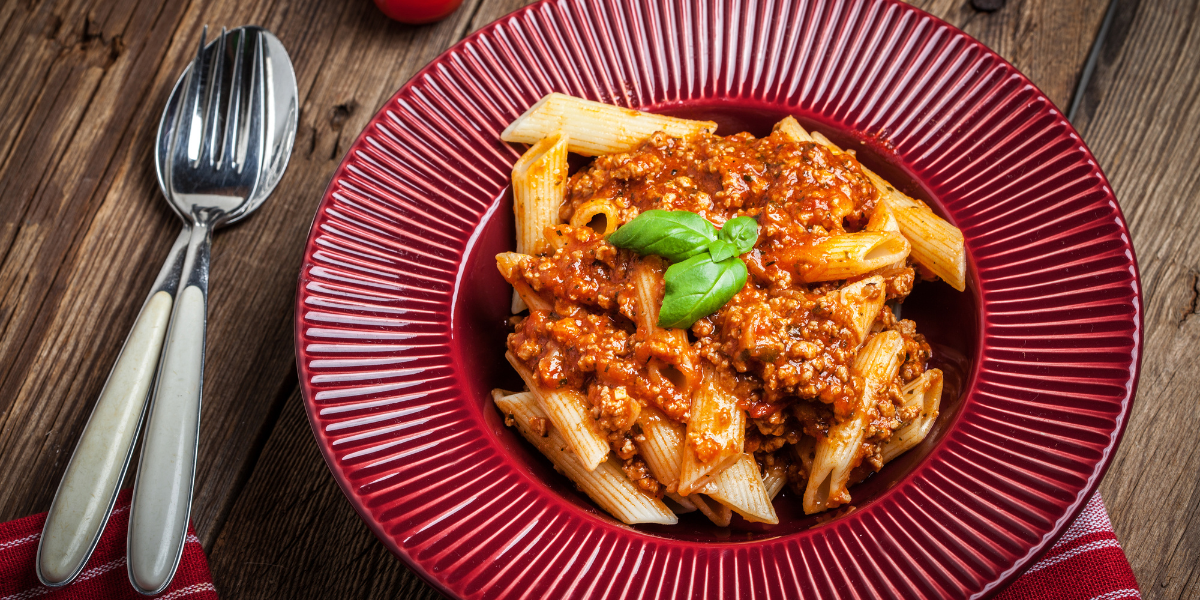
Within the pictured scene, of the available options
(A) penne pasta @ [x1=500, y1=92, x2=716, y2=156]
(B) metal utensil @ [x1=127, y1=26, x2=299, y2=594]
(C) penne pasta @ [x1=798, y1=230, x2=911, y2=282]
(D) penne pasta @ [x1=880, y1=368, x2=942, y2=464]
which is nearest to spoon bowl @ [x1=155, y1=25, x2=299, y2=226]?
(B) metal utensil @ [x1=127, y1=26, x2=299, y2=594]

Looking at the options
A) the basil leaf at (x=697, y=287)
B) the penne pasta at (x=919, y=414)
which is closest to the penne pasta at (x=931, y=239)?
the penne pasta at (x=919, y=414)

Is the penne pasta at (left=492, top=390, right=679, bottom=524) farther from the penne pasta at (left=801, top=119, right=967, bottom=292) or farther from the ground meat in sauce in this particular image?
the penne pasta at (left=801, top=119, right=967, bottom=292)

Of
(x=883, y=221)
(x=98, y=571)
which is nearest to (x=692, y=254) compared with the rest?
(x=883, y=221)

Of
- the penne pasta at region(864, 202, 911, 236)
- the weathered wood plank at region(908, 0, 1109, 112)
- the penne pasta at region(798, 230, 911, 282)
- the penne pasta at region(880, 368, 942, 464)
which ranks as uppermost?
the weathered wood plank at region(908, 0, 1109, 112)

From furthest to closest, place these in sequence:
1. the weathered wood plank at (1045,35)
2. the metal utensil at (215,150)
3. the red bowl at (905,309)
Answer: the weathered wood plank at (1045,35), the metal utensil at (215,150), the red bowl at (905,309)

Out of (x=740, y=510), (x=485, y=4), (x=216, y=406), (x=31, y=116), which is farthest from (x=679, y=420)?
(x=31, y=116)

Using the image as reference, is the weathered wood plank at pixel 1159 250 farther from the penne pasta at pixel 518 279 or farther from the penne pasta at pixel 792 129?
the penne pasta at pixel 518 279
